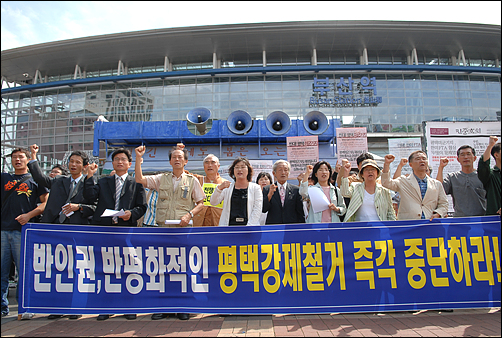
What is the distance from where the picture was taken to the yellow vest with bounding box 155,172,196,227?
3.41 m

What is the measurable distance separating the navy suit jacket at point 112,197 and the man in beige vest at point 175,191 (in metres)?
0.13

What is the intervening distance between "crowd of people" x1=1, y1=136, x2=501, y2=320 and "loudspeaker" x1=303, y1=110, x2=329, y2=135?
5.52 m

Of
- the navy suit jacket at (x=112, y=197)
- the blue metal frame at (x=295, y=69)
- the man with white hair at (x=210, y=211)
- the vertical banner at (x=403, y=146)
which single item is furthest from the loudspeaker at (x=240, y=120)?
the blue metal frame at (x=295, y=69)

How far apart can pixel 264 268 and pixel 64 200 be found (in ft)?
8.77

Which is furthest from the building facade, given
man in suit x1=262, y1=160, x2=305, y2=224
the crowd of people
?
man in suit x1=262, y1=160, x2=305, y2=224

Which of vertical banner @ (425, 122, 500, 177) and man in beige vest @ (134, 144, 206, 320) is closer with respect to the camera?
man in beige vest @ (134, 144, 206, 320)

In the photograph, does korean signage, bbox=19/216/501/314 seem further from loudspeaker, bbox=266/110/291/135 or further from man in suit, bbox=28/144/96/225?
loudspeaker, bbox=266/110/291/135

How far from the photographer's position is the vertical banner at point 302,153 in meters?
6.42

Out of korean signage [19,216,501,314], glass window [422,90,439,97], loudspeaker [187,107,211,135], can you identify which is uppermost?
glass window [422,90,439,97]

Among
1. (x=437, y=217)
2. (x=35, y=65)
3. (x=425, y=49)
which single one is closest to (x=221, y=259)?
(x=437, y=217)

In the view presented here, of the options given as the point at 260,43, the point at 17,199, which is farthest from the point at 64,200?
the point at 260,43

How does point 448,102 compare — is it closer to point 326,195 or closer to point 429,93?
point 429,93

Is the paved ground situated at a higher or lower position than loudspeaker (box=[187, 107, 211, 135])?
lower

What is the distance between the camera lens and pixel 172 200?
137 inches
